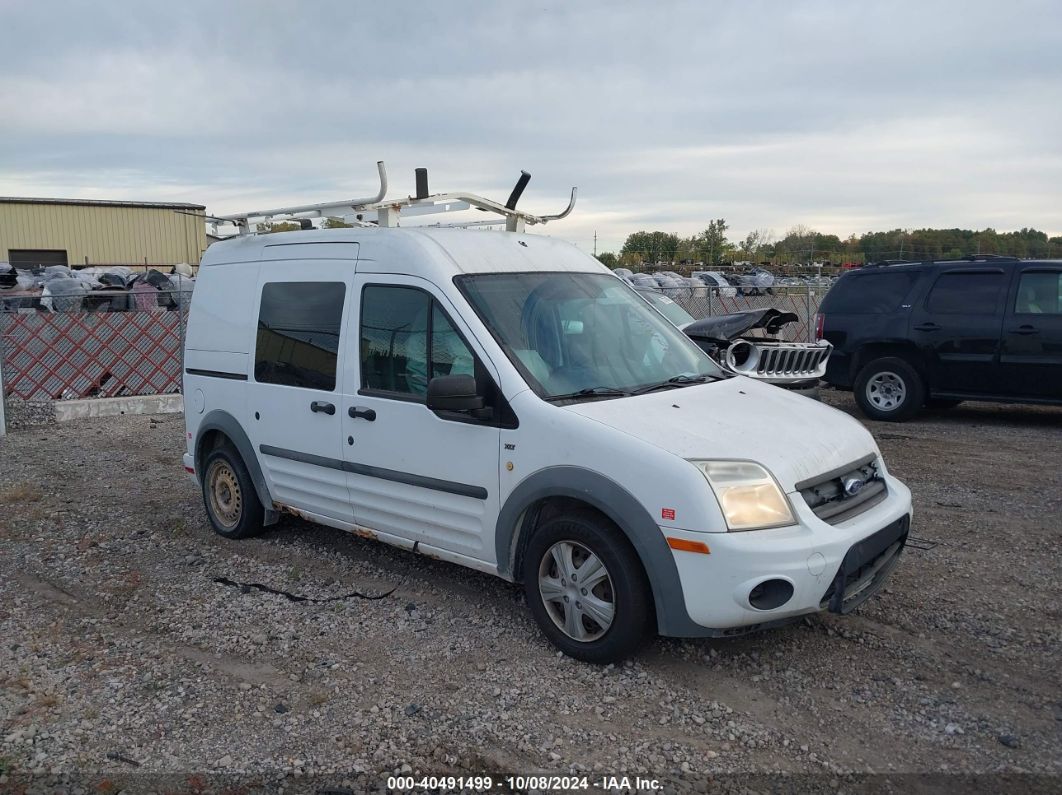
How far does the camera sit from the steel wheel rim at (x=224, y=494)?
19.6 feet

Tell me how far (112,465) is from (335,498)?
458cm

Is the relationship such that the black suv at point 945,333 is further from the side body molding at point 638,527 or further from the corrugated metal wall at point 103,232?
the corrugated metal wall at point 103,232

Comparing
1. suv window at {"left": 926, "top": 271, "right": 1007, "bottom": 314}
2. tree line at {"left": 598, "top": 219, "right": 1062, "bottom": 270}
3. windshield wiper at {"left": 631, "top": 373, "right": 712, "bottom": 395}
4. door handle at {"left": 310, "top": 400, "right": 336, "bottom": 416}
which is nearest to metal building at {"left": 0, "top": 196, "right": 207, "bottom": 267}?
tree line at {"left": 598, "top": 219, "right": 1062, "bottom": 270}

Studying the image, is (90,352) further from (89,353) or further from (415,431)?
(415,431)

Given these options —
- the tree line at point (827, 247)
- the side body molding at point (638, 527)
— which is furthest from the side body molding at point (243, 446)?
the tree line at point (827, 247)

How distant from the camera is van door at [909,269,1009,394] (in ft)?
31.9

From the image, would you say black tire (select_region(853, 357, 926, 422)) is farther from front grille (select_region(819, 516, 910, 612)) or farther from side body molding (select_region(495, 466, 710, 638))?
side body molding (select_region(495, 466, 710, 638))

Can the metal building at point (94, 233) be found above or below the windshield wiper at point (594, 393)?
above

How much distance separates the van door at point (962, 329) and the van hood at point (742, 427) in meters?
6.14

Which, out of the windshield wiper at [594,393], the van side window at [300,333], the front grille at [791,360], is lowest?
the front grille at [791,360]

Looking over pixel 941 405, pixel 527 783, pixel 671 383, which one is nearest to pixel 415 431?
pixel 671 383

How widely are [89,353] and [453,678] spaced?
1018 cm

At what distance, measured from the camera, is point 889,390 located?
1052cm

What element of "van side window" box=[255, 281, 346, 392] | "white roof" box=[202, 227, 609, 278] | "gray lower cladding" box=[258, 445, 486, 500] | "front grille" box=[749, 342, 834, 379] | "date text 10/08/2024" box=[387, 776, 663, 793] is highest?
"white roof" box=[202, 227, 609, 278]
